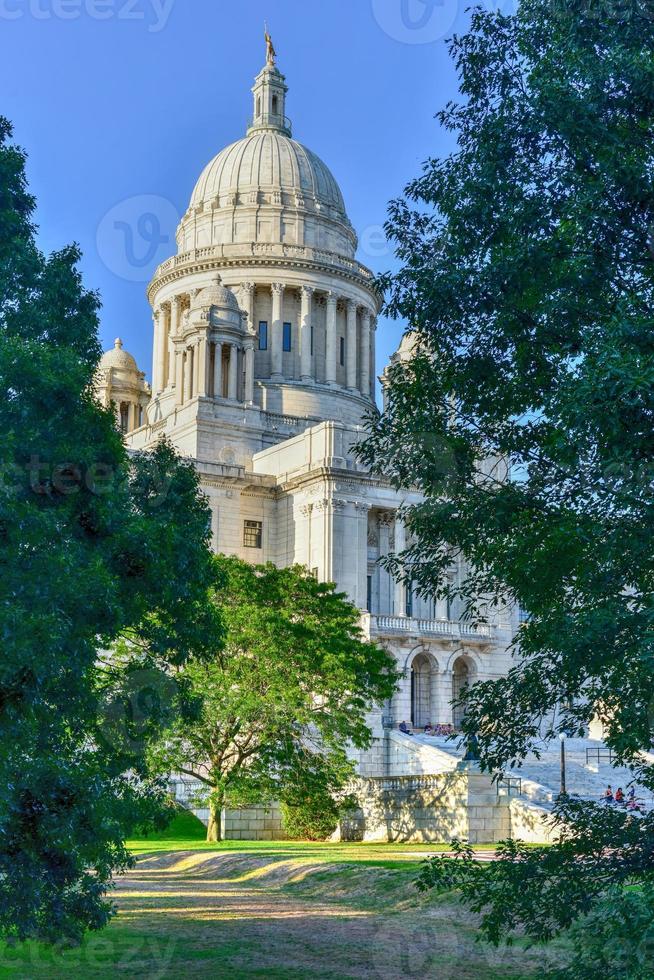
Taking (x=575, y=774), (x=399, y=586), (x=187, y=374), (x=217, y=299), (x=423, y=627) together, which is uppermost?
(x=217, y=299)

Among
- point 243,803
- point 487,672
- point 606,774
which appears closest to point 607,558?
point 243,803

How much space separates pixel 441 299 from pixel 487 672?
5631 centimetres

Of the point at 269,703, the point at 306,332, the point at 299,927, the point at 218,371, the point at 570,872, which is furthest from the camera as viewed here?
the point at 306,332

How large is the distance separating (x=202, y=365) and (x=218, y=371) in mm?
1046

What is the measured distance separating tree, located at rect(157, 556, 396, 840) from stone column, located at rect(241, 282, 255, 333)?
44560 millimetres

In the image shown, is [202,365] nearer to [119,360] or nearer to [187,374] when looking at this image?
[187,374]

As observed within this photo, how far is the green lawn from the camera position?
1914 centimetres

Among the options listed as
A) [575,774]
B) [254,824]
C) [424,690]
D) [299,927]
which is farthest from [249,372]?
[299,927]

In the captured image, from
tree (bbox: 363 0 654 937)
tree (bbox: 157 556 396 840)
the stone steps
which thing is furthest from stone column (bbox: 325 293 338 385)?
tree (bbox: 363 0 654 937)

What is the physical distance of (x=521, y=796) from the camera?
41.3 meters

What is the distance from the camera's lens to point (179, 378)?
272 feet

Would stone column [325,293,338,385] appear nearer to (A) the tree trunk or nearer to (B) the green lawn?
(A) the tree trunk

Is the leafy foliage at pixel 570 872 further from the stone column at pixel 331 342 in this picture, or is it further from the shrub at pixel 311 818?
the stone column at pixel 331 342

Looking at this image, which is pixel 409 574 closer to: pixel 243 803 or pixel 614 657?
pixel 614 657
